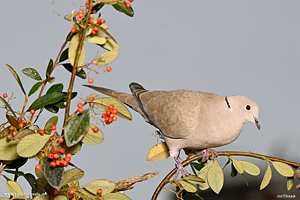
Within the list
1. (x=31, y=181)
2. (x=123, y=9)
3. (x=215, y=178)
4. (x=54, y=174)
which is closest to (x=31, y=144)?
(x=54, y=174)

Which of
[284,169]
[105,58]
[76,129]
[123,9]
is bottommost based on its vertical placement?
[284,169]

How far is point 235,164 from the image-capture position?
0.98 m

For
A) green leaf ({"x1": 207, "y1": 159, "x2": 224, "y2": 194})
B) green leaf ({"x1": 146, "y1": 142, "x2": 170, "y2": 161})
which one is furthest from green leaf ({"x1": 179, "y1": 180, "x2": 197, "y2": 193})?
green leaf ({"x1": 146, "y1": 142, "x2": 170, "y2": 161})

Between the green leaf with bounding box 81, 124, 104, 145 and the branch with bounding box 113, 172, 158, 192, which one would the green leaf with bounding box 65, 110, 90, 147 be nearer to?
the green leaf with bounding box 81, 124, 104, 145

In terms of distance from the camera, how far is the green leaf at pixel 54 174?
65 centimetres

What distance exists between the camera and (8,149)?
2.54 ft

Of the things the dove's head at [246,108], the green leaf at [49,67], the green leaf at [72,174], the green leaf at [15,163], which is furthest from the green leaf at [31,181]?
the dove's head at [246,108]

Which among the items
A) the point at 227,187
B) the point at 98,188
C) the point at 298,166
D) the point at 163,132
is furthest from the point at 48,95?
the point at 227,187

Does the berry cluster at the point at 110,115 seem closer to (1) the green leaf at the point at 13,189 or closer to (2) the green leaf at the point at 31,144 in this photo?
(2) the green leaf at the point at 31,144

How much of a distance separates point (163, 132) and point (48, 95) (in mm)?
510

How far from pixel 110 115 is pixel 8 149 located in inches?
10.6

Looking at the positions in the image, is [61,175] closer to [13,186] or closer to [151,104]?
[13,186]

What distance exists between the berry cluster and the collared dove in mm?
402

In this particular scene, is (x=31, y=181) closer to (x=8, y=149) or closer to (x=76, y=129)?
(x=8, y=149)
